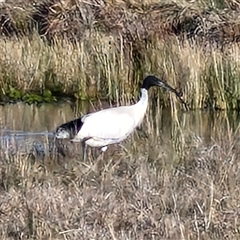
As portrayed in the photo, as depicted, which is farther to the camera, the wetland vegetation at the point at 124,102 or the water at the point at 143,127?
the water at the point at 143,127

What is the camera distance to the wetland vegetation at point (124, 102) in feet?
15.2

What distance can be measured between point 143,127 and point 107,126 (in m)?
0.94

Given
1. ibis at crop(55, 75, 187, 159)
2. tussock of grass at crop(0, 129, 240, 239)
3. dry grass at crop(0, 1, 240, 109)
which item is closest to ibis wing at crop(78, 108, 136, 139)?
ibis at crop(55, 75, 187, 159)

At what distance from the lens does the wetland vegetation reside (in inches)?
182

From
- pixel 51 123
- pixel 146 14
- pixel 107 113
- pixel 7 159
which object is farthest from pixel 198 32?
pixel 7 159

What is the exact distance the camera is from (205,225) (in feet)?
14.8

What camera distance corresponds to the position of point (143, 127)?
7.71 metres

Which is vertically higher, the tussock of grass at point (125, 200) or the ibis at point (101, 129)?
the ibis at point (101, 129)

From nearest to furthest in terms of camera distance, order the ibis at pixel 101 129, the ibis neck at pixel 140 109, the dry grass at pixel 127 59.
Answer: the ibis at pixel 101 129, the ibis neck at pixel 140 109, the dry grass at pixel 127 59

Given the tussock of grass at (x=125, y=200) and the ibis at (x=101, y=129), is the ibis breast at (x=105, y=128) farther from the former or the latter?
the tussock of grass at (x=125, y=200)

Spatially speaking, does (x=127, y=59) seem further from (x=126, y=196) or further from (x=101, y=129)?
(x=126, y=196)

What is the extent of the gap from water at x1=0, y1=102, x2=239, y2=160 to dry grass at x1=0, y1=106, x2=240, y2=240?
26cm

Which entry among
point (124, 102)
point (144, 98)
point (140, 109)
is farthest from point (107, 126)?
point (124, 102)

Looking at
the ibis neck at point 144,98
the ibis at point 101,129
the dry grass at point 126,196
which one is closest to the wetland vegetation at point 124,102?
the dry grass at point 126,196
